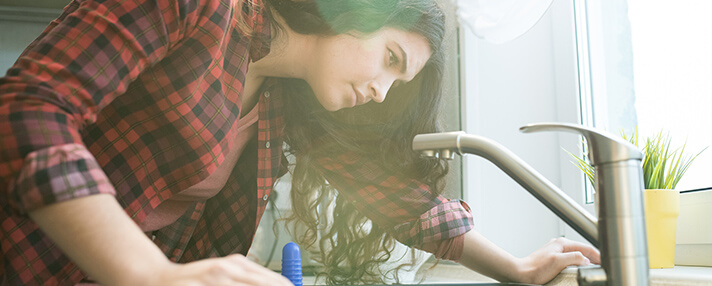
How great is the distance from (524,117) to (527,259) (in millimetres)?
436

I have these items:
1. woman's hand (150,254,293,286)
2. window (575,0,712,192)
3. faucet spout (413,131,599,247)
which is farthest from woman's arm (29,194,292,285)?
window (575,0,712,192)

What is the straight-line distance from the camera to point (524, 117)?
123cm

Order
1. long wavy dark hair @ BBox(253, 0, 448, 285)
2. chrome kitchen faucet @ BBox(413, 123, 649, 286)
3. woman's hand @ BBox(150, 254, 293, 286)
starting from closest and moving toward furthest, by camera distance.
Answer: woman's hand @ BBox(150, 254, 293, 286)
chrome kitchen faucet @ BBox(413, 123, 649, 286)
long wavy dark hair @ BBox(253, 0, 448, 285)

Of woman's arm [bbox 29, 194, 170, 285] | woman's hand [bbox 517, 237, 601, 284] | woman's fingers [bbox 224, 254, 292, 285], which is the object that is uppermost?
woman's arm [bbox 29, 194, 170, 285]

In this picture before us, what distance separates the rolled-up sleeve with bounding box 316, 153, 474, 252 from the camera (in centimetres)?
96

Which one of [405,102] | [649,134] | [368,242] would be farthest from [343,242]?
[649,134]

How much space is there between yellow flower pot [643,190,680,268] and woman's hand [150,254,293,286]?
1.87ft

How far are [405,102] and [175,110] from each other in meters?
0.52

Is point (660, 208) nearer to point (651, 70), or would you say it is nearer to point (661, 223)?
point (661, 223)

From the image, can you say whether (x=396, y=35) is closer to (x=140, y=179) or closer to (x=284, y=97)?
(x=284, y=97)

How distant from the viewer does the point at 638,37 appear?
1024 mm

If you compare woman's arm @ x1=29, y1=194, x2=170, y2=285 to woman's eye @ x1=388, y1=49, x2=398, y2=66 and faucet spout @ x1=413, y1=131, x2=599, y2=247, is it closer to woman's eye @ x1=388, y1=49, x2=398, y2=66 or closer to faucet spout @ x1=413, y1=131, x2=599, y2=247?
faucet spout @ x1=413, y1=131, x2=599, y2=247

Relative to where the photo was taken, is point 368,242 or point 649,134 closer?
point 649,134

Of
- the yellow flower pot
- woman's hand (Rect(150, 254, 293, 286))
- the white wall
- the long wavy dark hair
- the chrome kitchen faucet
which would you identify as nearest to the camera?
woman's hand (Rect(150, 254, 293, 286))
